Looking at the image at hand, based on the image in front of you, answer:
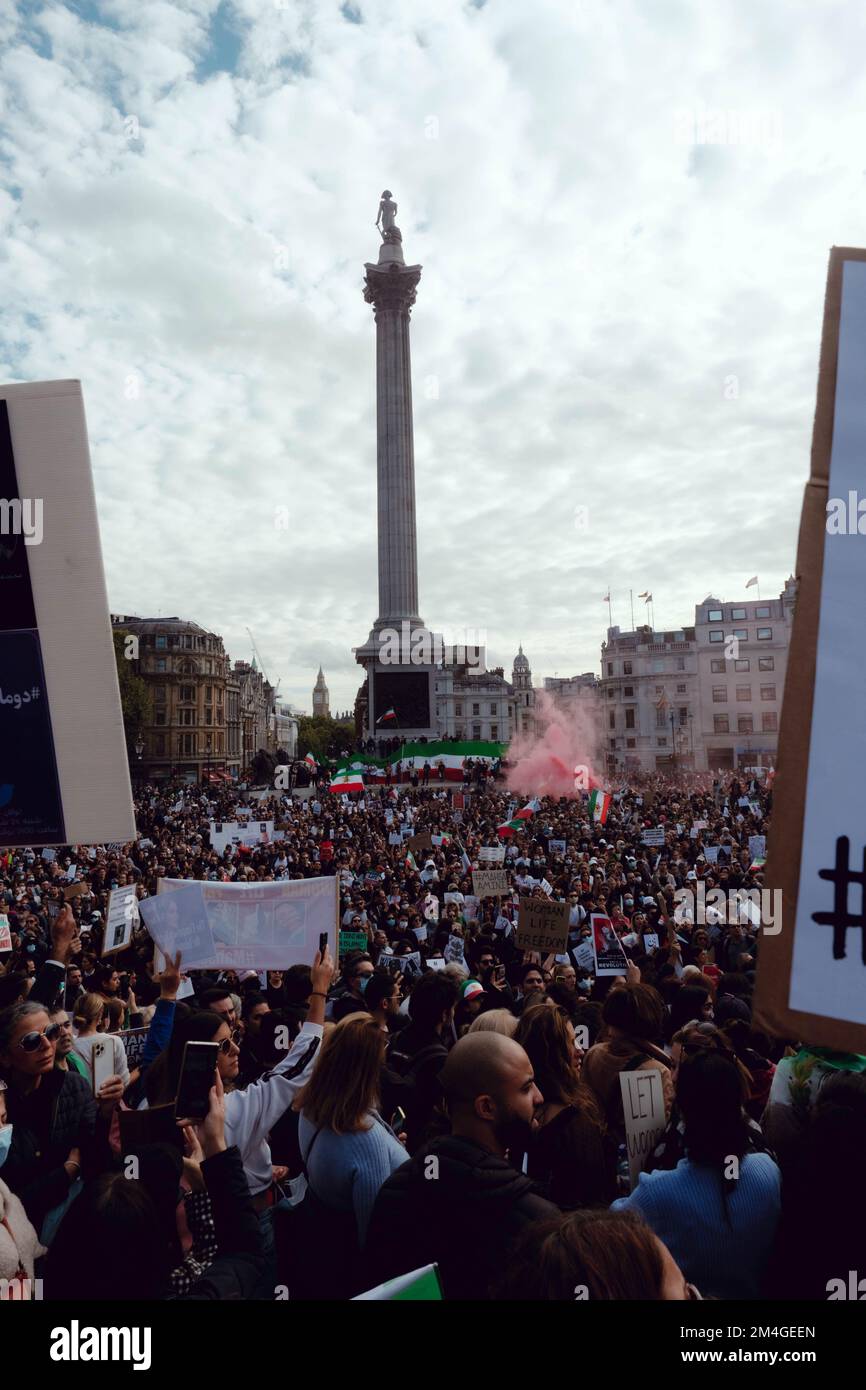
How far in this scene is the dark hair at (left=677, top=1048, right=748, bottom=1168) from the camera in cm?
289

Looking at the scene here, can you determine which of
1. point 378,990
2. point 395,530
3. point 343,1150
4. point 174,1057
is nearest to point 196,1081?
point 343,1150

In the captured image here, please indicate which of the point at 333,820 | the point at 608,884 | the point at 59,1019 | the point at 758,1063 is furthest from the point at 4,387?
the point at 333,820

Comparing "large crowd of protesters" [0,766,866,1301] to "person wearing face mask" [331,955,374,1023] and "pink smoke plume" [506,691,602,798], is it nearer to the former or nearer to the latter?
"person wearing face mask" [331,955,374,1023]

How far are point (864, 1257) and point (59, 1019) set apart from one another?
11.8 feet

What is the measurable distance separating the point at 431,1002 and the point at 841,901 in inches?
125

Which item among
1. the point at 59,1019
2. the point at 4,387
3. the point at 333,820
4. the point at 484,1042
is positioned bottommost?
the point at 333,820

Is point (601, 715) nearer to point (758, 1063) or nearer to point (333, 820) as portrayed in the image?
point (333, 820)

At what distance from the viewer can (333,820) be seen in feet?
86.9

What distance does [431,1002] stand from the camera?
4.86m

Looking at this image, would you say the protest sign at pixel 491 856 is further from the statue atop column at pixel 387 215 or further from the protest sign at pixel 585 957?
the statue atop column at pixel 387 215

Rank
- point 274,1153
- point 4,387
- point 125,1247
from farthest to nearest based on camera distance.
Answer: point 274,1153 < point 4,387 < point 125,1247

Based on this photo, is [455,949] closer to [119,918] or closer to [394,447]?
[119,918]

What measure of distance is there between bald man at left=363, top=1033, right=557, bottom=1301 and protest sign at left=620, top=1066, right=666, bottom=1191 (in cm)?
74

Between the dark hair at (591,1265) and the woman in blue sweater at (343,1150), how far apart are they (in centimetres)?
161
